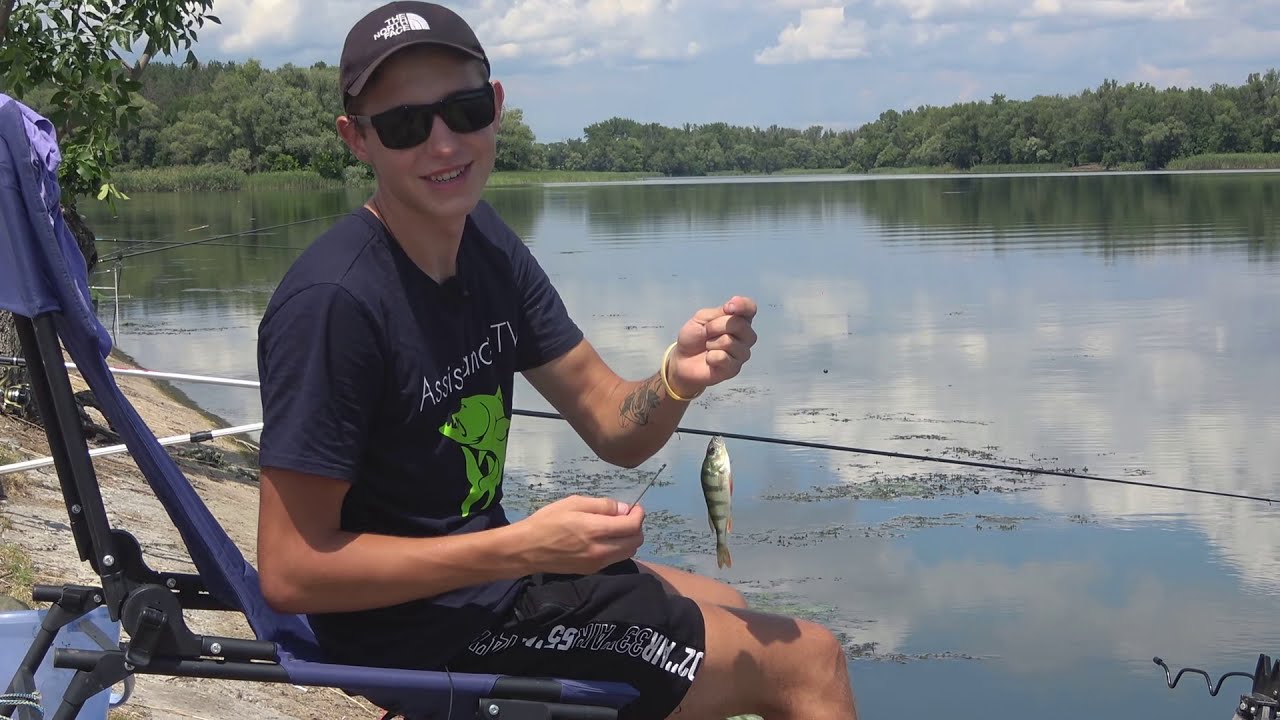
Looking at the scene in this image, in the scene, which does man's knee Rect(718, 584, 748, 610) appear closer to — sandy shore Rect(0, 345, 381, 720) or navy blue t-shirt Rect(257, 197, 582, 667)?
navy blue t-shirt Rect(257, 197, 582, 667)

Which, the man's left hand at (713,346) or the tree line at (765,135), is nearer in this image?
the man's left hand at (713,346)

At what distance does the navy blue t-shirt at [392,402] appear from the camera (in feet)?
8.04

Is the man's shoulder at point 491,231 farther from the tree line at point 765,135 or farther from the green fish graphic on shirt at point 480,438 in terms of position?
the tree line at point 765,135

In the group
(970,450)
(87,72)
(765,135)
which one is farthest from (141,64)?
(765,135)

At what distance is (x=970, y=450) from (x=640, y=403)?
7.67 metres

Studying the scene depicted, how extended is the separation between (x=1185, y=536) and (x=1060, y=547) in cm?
79

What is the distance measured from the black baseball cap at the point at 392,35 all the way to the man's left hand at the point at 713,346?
27.3 inches

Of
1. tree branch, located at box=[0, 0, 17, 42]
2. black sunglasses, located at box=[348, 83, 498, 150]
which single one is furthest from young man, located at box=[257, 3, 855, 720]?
tree branch, located at box=[0, 0, 17, 42]

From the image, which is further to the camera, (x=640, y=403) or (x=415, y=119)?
(x=640, y=403)

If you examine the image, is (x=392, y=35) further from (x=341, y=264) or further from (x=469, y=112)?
(x=341, y=264)

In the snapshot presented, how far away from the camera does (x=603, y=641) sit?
2.69 m

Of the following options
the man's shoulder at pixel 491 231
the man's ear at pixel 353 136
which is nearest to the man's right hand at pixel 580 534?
the man's shoulder at pixel 491 231

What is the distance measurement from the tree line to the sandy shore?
38986 millimetres

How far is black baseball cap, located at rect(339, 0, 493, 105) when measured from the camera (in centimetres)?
261
